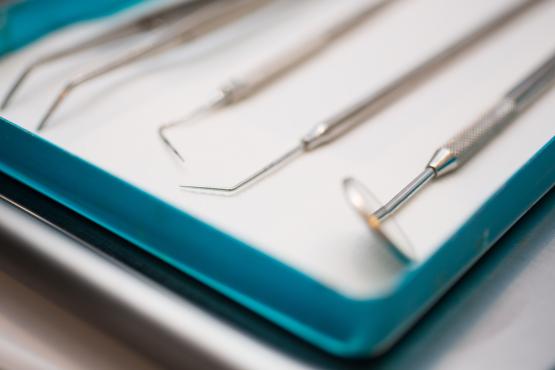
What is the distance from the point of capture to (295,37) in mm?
770

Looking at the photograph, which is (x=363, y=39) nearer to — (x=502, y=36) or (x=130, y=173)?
(x=502, y=36)

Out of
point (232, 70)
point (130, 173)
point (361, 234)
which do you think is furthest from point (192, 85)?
point (361, 234)

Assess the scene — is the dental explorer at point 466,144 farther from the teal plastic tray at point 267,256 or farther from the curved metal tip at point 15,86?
the curved metal tip at point 15,86

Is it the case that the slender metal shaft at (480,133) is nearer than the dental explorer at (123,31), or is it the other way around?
the slender metal shaft at (480,133)

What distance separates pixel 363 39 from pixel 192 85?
7.9 inches

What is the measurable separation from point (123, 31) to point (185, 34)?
0.22ft

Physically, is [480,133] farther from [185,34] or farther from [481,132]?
[185,34]

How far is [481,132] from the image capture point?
0.57m

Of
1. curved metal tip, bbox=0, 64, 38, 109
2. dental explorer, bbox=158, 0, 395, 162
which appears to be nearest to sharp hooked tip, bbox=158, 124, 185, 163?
dental explorer, bbox=158, 0, 395, 162

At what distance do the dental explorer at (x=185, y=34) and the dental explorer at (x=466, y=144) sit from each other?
309 millimetres

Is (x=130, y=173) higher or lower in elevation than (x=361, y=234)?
higher

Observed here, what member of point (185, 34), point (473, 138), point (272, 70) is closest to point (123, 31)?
point (185, 34)

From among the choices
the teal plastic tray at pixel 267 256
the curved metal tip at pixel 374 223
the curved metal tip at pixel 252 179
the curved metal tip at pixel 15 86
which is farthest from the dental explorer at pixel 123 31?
the curved metal tip at pixel 374 223

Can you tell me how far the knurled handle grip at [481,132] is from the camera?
1.77 feet
